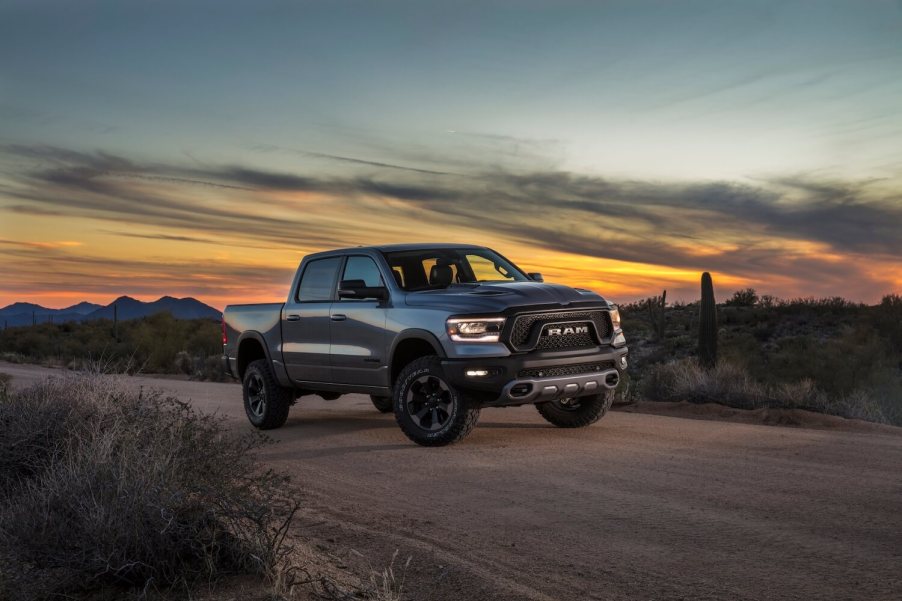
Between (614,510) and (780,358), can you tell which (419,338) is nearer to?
(614,510)

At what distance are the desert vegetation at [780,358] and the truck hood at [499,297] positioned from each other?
242 inches

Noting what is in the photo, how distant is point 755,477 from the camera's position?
29.8 feet

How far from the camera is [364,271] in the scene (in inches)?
479

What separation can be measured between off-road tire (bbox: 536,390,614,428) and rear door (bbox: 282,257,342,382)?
2.98m

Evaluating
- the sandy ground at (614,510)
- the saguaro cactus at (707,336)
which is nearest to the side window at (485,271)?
the sandy ground at (614,510)

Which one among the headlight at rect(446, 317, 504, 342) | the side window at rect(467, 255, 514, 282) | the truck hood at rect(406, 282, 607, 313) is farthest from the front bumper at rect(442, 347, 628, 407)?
the side window at rect(467, 255, 514, 282)

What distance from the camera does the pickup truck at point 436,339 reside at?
1055cm

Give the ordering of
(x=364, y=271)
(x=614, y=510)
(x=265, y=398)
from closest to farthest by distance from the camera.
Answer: (x=614, y=510)
(x=364, y=271)
(x=265, y=398)

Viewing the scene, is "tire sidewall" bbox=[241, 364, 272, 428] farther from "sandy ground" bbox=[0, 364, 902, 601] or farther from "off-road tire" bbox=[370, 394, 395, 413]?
"off-road tire" bbox=[370, 394, 395, 413]

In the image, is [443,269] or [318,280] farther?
[318,280]

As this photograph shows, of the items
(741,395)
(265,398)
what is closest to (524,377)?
(265,398)

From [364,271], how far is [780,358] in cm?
1689

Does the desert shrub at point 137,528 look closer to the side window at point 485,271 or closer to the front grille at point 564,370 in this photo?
the front grille at point 564,370

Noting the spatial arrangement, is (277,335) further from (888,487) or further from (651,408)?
(888,487)
